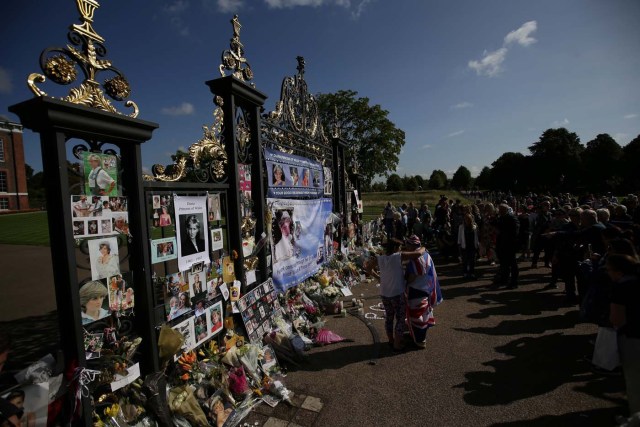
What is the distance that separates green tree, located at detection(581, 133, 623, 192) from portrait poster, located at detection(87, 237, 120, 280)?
58.8 meters

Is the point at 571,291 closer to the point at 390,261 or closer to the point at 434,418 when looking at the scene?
the point at 390,261

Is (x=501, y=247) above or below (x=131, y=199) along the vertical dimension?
below

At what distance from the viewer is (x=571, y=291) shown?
21.5 ft

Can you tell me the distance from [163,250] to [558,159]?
63857 mm

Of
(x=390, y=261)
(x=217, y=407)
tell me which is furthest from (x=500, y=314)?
(x=217, y=407)

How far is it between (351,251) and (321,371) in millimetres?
6421

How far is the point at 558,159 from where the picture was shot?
168 ft

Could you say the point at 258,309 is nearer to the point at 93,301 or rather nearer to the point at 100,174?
the point at 93,301

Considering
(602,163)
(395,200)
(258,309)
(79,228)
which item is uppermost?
(602,163)

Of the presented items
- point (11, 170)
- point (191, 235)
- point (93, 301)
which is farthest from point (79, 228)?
point (11, 170)

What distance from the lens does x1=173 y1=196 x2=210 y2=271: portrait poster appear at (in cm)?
378

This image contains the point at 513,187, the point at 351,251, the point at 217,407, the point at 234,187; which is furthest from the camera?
the point at 513,187

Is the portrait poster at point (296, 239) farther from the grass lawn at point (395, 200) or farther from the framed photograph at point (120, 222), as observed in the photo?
the grass lawn at point (395, 200)

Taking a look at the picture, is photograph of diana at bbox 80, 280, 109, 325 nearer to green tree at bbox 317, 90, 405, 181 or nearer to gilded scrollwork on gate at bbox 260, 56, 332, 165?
gilded scrollwork on gate at bbox 260, 56, 332, 165
